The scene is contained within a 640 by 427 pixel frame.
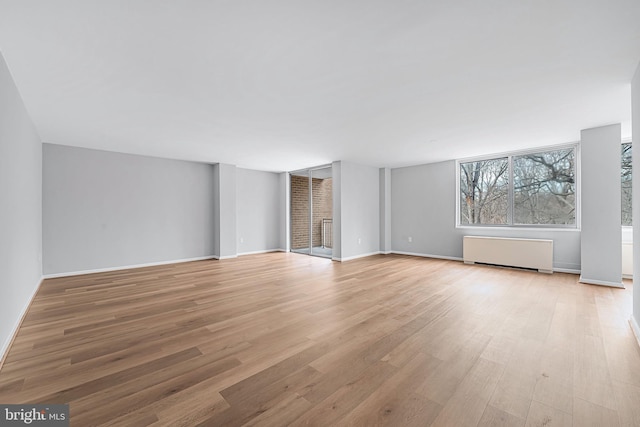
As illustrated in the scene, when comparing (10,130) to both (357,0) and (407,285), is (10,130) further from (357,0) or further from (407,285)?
(407,285)

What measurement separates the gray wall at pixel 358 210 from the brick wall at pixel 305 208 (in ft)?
6.22

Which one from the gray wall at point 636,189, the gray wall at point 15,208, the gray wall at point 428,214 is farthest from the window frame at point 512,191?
the gray wall at point 15,208

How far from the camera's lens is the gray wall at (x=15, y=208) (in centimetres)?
219

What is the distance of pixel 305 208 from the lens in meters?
8.42

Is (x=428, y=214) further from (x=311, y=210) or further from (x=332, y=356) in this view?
(x=332, y=356)

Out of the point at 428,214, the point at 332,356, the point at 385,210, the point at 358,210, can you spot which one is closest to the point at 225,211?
the point at 358,210

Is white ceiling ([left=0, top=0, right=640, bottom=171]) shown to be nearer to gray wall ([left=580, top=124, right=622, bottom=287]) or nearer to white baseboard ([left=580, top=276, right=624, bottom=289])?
gray wall ([left=580, top=124, right=622, bottom=287])

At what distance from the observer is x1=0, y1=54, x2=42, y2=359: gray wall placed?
7.19 ft

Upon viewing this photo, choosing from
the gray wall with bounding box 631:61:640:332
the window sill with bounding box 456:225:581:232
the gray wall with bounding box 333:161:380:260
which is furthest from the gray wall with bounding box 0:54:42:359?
the window sill with bounding box 456:225:581:232

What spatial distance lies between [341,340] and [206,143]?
4026mm

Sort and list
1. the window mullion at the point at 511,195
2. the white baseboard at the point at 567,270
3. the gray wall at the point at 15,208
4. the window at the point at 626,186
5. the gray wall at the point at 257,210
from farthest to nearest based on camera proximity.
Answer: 1. the gray wall at the point at 257,210
2. the window mullion at the point at 511,195
3. the white baseboard at the point at 567,270
4. the window at the point at 626,186
5. the gray wall at the point at 15,208

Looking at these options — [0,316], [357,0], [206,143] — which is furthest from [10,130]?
[357,0]

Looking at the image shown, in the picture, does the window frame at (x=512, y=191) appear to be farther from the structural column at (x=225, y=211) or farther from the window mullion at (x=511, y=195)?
the structural column at (x=225, y=211)

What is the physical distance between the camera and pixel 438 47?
2043mm
